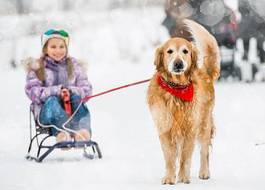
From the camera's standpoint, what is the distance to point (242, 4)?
3.04 meters

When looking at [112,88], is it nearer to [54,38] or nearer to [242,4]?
[54,38]

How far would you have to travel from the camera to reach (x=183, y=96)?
228 cm

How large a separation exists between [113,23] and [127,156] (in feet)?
1.50

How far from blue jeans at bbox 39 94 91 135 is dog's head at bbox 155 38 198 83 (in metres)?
0.47

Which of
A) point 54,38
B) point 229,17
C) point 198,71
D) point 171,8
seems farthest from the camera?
point 229,17

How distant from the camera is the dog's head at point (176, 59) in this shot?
2.21 meters

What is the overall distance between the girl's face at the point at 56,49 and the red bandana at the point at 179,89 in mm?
425

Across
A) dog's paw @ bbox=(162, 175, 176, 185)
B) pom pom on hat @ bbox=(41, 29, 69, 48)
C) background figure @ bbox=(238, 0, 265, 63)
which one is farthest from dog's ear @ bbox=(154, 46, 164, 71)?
background figure @ bbox=(238, 0, 265, 63)

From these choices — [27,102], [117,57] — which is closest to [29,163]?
[27,102]

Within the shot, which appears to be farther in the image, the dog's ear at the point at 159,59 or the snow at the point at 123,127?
the snow at the point at 123,127

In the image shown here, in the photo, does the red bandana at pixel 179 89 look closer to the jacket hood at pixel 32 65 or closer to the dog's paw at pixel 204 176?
the dog's paw at pixel 204 176

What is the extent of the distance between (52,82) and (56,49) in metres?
0.09

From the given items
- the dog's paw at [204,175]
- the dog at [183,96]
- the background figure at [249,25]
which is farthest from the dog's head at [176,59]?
the background figure at [249,25]

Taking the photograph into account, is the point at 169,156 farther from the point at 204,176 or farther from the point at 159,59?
the point at 159,59
